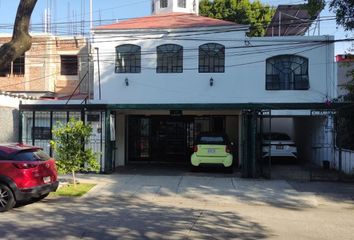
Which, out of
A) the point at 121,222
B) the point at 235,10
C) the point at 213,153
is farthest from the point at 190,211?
the point at 235,10

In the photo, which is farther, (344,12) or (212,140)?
(212,140)

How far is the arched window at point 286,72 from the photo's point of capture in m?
24.5

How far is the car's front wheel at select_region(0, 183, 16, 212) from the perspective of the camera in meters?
11.7

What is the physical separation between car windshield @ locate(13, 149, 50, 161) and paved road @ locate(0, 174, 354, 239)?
1193 millimetres

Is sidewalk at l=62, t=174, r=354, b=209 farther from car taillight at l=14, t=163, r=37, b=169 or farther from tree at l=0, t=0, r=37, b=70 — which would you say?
tree at l=0, t=0, r=37, b=70

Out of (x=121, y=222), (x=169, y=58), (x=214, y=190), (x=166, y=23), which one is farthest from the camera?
(x=166, y=23)

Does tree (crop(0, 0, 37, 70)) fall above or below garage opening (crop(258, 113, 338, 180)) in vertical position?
above

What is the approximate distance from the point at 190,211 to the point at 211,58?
550 inches

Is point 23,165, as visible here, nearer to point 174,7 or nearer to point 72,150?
point 72,150

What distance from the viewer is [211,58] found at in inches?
977

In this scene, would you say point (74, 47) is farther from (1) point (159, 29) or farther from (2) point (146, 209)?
(2) point (146, 209)

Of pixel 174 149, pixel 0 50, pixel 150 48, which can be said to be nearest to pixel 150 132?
pixel 174 149

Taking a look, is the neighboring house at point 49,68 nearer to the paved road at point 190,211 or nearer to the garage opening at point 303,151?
the garage opening at point 303,151

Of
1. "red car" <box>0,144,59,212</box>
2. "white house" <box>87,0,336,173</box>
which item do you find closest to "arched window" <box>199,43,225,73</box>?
"white house" <box>87,0,336,173</box>
